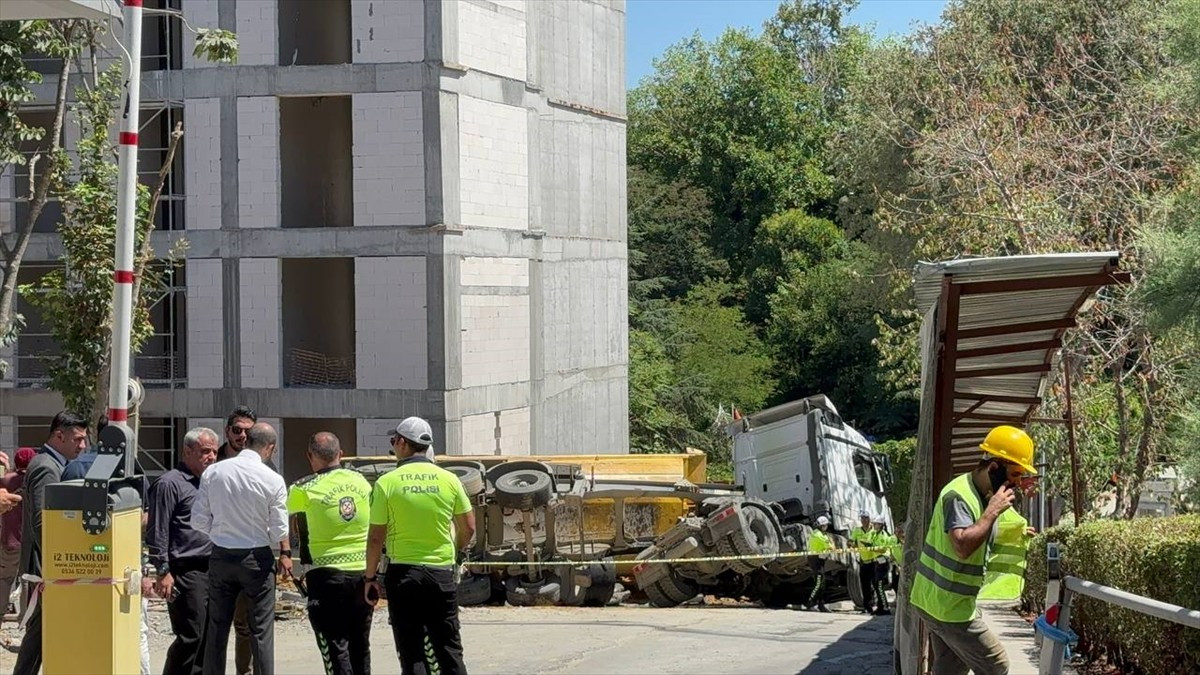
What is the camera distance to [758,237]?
61156mm

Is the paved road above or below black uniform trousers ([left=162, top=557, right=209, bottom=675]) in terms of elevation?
below

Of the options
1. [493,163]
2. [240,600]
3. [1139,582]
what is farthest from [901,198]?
[240,600]

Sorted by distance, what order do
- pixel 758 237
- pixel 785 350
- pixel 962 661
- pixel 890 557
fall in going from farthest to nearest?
pixel 758 237
pixel 785 350
pixel 890 557
pixel 962 661

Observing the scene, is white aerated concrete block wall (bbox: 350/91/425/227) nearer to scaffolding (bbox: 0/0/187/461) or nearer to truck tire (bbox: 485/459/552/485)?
scaffolding (bbox: 0/0/187/461)

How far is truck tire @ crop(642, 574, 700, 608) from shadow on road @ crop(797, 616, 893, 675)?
3629 millimetres

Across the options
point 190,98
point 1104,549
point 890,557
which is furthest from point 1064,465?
point 190,98

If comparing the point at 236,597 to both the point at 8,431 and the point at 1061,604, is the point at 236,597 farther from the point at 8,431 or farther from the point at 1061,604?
the point at 8,431

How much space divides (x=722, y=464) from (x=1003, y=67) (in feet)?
80.2

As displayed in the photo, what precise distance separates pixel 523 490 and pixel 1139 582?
9.87 m


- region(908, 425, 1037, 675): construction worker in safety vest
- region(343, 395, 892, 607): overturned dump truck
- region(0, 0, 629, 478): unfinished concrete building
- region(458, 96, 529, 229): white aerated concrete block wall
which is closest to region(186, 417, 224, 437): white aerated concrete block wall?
region(0, 0, 629, 478): unfinished concrete building

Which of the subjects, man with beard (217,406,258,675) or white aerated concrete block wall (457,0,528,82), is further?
white aerated concrete block wall (457,0,528,82)

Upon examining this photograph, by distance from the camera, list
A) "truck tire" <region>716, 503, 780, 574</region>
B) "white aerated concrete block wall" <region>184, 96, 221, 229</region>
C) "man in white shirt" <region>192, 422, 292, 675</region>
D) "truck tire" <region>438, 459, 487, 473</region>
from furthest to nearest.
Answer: "white aerated concrete block wall" <region>184, 96, 221, 229</region>, "truck tire" <region>438, 459, 487, 473</region>, "truck tire" <region>716, 503, 780, 574</region>, "man in white shirt" <region>192, 422, 292, 675</region>

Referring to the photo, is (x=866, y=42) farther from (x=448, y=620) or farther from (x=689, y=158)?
(x=448, y=620)

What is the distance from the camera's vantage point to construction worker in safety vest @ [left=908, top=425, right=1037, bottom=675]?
7.73m
